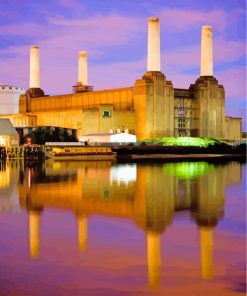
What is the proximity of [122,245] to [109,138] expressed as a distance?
178 feet

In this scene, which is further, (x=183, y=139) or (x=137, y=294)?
(x=183, y=139)

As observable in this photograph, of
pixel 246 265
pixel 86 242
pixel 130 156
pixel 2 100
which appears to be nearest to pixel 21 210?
pixel 86 242

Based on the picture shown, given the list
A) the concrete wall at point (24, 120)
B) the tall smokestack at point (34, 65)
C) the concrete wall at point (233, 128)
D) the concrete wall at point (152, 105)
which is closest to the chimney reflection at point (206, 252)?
the concrete wall at point (152, 105)

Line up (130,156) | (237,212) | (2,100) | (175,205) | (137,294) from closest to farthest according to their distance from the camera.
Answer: (137,294)
(237,212)
(175,205)
(130,156)
(2,100)

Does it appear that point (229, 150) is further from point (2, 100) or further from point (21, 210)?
point (21, 210)

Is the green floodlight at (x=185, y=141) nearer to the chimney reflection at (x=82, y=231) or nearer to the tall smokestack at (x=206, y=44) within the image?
the tall smokestack at (x=206, y=44)

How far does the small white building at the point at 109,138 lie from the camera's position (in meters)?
62.6

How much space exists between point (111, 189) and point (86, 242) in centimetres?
939

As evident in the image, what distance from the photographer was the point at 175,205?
43.7ft

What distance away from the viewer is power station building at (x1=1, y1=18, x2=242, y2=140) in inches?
2702

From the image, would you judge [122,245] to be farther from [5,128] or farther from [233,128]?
[233,128]

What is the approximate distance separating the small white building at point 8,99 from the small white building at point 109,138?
116ft

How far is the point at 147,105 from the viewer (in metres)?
70.3

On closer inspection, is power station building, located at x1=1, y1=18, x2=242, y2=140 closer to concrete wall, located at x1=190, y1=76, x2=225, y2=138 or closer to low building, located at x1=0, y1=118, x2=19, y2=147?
concrete wall, located at x1=190, y1=76, x2=225, y2=138
